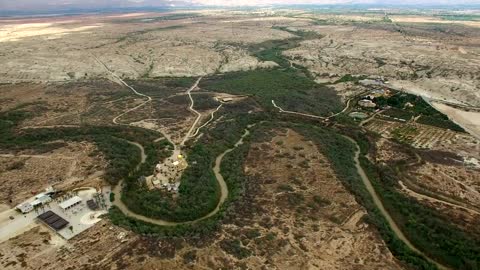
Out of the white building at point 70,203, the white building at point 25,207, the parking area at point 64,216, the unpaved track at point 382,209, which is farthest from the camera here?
the white building at point 70,203

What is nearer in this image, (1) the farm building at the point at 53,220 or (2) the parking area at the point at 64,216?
(2) the parking area at the point at 64,216

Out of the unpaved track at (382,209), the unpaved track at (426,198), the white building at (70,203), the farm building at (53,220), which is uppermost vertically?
the white building at (70,203)

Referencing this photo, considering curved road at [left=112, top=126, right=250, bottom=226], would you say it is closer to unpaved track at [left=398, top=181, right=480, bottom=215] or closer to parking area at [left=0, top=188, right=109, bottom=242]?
parking area at [left=0, top=188, right=109, bottom=242]

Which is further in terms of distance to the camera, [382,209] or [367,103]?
[367,103]

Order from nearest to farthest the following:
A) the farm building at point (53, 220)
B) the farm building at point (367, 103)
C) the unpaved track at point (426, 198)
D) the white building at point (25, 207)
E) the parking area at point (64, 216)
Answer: the parking area at point (64, 216), the farm building at point (53, 220), the white building at point (25, 207), the unpaved track at point (426, 198), the farm building at point (367, 103)

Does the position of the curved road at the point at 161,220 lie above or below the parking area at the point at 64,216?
below

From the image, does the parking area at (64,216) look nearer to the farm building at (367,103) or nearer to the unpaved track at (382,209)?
the unpaved track at (382,209)

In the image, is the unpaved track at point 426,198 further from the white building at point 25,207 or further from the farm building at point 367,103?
the white building at point 25,207

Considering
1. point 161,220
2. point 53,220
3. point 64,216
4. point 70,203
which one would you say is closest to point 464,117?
point 161,220

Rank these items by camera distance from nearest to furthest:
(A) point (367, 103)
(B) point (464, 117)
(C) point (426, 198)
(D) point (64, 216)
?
(D) point (64, 216) → (C) point (426, 198) → (B) point (464, 117) → (A) point (367, 103)

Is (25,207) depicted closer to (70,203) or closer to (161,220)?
(70,203)

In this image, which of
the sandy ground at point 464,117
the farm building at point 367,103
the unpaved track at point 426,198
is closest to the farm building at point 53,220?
the unpaved track at point 426,198

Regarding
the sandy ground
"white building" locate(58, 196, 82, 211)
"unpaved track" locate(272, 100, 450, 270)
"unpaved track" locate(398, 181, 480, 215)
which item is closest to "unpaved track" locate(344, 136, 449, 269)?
"unpaved track" locate(272, 100, 450, 270)
